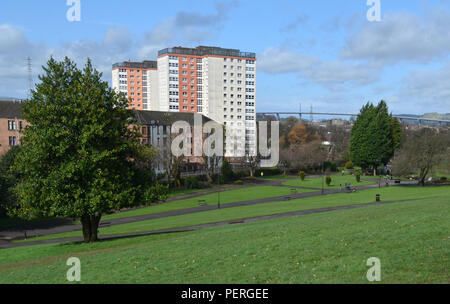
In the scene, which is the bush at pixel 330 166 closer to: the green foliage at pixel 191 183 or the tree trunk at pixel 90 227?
the green foliage at pixel 191 183

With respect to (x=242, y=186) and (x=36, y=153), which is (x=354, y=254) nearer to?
(x=36, y=153)

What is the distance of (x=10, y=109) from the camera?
72.0m

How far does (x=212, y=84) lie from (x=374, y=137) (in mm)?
49459

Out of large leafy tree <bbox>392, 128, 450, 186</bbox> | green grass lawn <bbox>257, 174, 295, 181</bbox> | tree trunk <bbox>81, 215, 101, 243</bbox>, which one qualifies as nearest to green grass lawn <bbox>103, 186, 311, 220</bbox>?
large leafy tree <bbox>392, 128, 450, 186</bbox>

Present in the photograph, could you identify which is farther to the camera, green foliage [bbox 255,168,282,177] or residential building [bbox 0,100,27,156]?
green foliage [bbox 255,168,282,177]

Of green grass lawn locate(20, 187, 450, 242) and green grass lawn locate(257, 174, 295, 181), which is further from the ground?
green grass lawn locate(257, 174, 295, 181)

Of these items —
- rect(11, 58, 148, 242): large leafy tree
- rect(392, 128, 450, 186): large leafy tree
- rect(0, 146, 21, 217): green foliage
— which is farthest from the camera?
rect(392, 128, 450, 186): large leafy tree

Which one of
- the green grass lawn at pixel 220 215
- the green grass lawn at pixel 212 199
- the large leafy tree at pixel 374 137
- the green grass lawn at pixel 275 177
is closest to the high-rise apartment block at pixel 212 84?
the green grass lawn at pixel 275 177

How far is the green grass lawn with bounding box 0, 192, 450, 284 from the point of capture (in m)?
12.2

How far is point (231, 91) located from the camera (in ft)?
382

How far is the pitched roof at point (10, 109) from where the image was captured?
70688 millimetres

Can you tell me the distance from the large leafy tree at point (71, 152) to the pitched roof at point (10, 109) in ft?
172

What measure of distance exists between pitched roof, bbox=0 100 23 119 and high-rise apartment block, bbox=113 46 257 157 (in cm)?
4648

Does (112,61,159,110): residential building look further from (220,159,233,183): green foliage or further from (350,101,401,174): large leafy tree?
(350,101,401,174): large leafy tree
